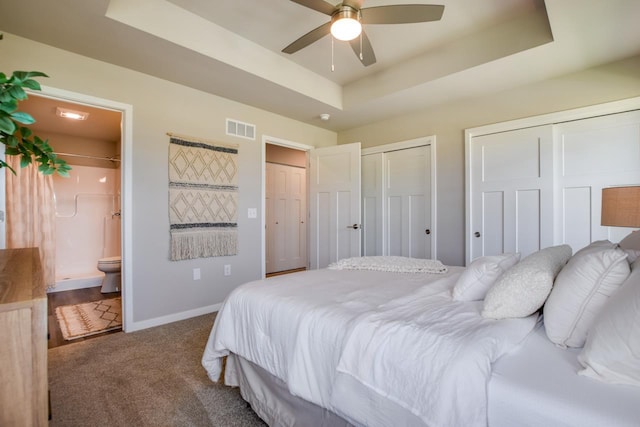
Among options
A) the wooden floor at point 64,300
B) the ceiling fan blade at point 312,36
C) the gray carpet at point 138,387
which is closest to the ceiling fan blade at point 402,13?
the ceiling fan blade at point 312,36

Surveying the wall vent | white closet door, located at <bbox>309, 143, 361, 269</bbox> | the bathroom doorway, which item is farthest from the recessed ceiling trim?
the bathroom doorway

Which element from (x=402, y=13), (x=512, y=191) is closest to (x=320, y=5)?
(x=402, y=13)

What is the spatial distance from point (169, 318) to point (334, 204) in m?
2.36

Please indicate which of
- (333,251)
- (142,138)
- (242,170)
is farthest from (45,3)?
(333,251)

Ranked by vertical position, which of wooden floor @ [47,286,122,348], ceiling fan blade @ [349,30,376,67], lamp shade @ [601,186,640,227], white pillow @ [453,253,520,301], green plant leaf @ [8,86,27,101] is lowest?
wooden floor @ [47,286,122,348]

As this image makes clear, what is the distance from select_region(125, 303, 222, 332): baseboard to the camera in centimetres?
290

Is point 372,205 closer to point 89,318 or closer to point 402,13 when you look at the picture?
point 402,13

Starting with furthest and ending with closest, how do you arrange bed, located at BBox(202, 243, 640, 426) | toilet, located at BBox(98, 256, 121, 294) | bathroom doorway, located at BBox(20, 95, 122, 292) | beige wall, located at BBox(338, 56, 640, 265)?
bathroom doorway, located at BBox(20, 95, 122, 292)
toilet, located at BBox(98, 256, 121, 294)
beige wall, located at BBox(338, 56, 640, 265)
bed, located at BBox(202, 243, 640, 426)

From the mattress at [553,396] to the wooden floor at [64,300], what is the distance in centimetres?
316

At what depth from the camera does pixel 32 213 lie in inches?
167

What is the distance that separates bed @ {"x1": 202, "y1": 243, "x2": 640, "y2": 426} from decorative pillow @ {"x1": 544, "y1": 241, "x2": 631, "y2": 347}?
0.03 m

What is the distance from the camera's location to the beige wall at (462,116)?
107 inches

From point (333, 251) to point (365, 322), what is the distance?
3.12m

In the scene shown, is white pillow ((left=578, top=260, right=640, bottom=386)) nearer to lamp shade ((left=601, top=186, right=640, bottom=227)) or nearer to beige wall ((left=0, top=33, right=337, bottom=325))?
lamp shade ((left=601, top=186, right=640, bottom=227))
